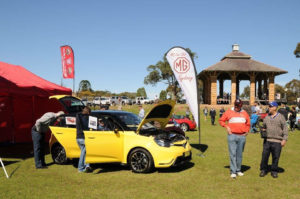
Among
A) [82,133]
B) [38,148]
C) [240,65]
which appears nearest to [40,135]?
[38,148]

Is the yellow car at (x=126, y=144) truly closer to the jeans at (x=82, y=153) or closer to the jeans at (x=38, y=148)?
the jeans at (x=82, y=153)

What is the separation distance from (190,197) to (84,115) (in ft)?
11.7

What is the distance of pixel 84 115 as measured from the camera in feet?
24.2

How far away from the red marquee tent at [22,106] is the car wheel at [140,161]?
5284 millimetres

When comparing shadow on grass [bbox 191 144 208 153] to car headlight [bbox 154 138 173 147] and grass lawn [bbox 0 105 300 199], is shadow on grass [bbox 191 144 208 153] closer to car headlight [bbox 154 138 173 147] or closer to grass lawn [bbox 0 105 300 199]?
grass lawn [bbox 0 105 300 199]

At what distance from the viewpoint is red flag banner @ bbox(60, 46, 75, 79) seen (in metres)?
16.0

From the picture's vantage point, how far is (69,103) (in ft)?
32.5

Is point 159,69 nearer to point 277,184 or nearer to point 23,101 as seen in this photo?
point 23,101

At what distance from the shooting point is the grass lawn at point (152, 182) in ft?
18.5

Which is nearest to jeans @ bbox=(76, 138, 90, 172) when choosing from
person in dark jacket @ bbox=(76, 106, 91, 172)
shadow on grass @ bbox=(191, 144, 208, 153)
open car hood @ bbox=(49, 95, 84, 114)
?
person in dark jacket @ bbox=(76, 106, 91, 172)

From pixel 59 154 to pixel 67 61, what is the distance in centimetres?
894

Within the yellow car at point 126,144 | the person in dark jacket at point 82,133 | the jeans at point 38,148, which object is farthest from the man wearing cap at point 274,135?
the jeans at point 38,148

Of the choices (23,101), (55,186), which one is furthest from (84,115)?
(23,101)

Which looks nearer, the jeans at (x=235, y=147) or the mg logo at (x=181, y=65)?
the jeans at (x=235, y=147)
